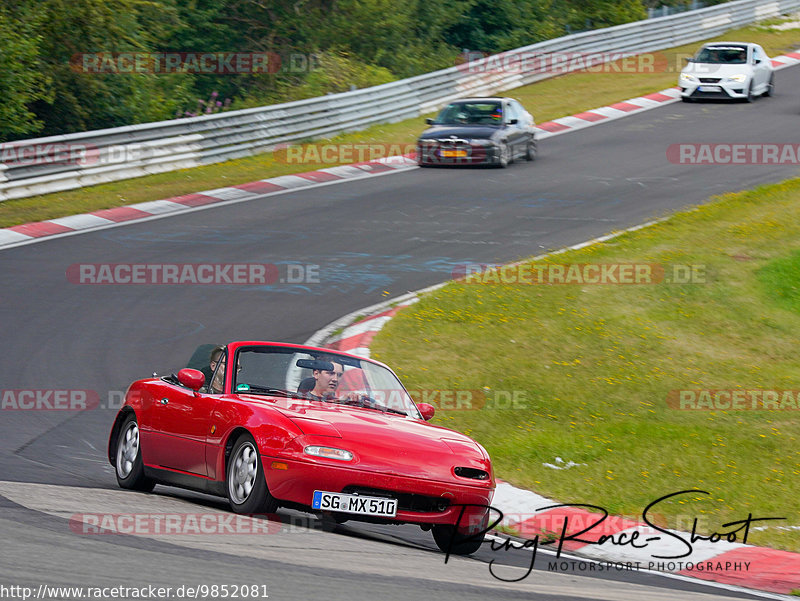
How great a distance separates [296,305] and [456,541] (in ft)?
27.0

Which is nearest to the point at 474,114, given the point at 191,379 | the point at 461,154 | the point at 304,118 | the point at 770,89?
the point at 461,154

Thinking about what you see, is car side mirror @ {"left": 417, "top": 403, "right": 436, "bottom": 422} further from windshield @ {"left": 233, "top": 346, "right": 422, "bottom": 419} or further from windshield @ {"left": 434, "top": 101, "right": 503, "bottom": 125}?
windshield @ {"left": 434, "top": 101, "right": 503, "bottom": 125}

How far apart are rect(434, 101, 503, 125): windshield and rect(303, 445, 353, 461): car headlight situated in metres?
19.2

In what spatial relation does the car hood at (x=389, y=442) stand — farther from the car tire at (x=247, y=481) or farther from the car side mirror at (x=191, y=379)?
the car side mirror at (x=191, y=379)

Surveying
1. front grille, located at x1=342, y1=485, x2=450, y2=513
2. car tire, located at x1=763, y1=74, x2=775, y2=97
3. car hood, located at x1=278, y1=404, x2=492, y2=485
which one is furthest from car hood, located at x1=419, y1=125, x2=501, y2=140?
front grille, located at x1=342, y1=485, x2=450, y2=513

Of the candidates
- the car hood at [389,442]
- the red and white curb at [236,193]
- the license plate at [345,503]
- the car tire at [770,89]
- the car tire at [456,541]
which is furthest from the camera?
the car tire at [770,89]

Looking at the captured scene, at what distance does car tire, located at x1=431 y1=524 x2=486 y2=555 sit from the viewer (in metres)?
7.68

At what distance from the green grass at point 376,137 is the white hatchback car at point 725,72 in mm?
2079

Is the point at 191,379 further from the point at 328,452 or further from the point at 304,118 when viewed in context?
the point at 304,118

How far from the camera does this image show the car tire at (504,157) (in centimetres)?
2569

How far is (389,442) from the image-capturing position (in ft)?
25.0

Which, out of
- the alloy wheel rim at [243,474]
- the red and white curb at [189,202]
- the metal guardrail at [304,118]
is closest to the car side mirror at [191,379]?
the alloy wheel rim at [243,474]

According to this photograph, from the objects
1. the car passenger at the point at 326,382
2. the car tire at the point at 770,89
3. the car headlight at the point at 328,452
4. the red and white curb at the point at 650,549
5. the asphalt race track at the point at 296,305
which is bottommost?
the red and white curb at the point at 650,549

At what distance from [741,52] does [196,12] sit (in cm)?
1816
